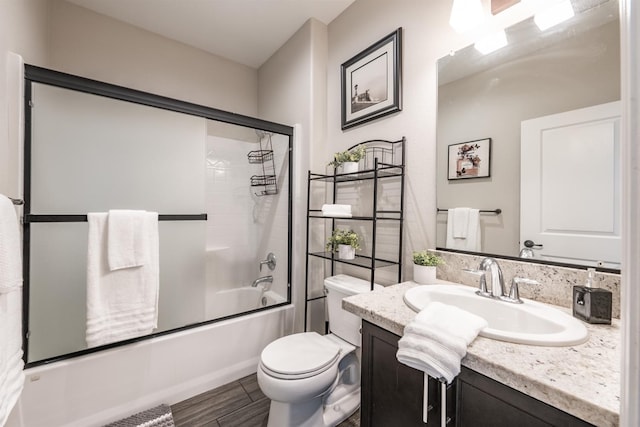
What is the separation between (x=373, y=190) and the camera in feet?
5.83

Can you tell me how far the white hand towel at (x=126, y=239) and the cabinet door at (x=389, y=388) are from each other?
1.28m

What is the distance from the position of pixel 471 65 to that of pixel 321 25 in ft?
4.41

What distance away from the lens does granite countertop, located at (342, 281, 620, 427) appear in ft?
1.77

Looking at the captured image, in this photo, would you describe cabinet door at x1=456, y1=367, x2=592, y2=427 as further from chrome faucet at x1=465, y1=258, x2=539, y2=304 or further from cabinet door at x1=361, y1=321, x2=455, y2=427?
chrome faucet at x1=465, y1=258, x2=539, y2=304

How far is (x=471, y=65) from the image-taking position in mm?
1310

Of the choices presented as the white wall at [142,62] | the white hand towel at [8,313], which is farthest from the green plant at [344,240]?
the white wall at [142,62]

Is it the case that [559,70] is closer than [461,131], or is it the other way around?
[559,70]

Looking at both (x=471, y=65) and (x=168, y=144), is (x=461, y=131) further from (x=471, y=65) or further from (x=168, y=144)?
(x=168, y=144)

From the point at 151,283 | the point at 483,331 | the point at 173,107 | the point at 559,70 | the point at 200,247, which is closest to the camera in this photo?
the point at 483,331

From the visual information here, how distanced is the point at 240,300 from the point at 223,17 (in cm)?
225

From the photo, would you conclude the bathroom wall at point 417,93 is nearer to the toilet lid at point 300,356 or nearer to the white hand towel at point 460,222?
the white hand towel at point 460,222

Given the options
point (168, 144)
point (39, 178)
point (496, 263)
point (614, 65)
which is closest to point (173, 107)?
point (168, 144)

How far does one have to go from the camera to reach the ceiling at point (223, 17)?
196 centimetres

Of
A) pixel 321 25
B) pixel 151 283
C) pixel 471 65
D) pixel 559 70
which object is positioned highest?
pixel 321 25
